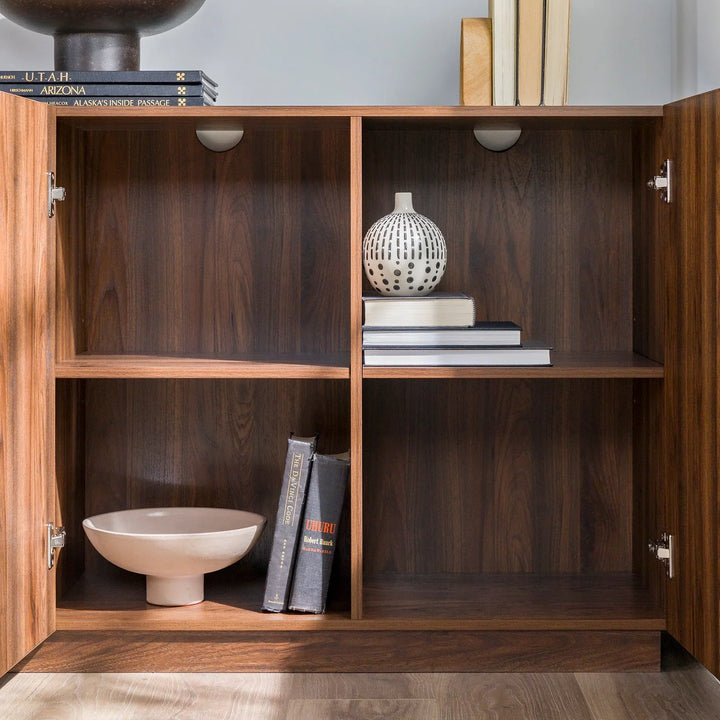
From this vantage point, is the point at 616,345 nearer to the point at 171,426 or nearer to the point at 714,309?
the point at 714,309

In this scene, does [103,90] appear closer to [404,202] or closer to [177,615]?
[404,202]

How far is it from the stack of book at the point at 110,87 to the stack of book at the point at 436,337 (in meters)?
0.51

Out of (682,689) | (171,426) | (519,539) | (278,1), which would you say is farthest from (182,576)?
(278,1)

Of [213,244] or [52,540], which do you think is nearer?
[52,540]

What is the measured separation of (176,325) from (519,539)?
0.87m

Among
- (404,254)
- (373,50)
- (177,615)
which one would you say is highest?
(373,50)

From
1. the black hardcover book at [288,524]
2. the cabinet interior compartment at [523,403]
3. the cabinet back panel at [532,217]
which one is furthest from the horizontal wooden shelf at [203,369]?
the cabinet back panel at [532,217]

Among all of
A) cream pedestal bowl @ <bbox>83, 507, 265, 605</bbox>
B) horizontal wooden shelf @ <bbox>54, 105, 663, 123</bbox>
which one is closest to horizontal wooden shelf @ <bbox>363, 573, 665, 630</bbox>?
cream pedestal bowl @ <bbox>83, 507, 265, 605</bbox>

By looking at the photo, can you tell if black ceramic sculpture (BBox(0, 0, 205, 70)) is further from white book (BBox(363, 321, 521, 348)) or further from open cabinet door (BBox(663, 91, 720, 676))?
open cabinet door (BBox(663, 91, 720, 676))

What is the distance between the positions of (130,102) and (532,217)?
0.85 metres

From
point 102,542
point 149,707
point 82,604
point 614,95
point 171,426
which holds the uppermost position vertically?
point 614,95

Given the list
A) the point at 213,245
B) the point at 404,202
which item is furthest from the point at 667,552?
the point at 213,245

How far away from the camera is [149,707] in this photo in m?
1.66

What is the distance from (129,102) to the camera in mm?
1752
